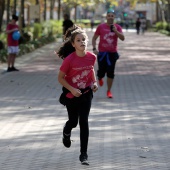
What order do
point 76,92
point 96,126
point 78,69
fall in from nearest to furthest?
point 76,92 < point 78,69 < point 96,126

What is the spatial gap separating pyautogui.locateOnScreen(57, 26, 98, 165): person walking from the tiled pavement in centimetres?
47

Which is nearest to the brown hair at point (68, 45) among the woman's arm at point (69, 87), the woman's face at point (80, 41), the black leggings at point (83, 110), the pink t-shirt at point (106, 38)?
the woman's face at point (80, 41)

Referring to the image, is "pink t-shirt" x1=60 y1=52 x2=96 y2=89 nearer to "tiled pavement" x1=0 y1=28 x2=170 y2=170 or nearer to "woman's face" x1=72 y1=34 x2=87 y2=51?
"woman's face" x1=72 y1=34 x2=87 y2=51

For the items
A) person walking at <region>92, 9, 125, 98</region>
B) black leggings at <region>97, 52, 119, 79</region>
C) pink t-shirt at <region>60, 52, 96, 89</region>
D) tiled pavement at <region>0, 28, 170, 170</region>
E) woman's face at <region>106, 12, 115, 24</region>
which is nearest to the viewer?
pink t-shirt at <region>60, 52, 96, 89</region>

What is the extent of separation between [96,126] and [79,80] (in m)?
3.07

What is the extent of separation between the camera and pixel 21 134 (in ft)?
33.8

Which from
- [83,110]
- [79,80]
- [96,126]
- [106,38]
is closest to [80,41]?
[79,80]

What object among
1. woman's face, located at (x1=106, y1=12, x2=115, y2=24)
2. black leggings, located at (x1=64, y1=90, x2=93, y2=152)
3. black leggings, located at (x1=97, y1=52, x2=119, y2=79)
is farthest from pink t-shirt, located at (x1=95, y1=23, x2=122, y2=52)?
black leggings, located at (x1=64, y1=90, x2=93, y2=152)

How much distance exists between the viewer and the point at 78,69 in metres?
7.98

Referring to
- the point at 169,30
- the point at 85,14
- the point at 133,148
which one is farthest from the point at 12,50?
the point at 85,14

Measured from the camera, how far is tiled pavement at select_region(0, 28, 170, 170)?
8266mm

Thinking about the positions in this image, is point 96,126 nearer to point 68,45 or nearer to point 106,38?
point 68,45

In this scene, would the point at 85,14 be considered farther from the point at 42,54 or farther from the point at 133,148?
the point at 133,148

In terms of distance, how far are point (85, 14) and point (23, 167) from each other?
13707 centimetres
